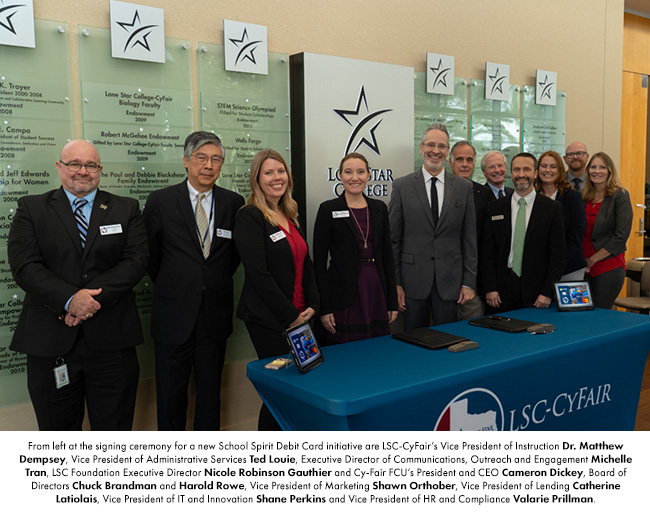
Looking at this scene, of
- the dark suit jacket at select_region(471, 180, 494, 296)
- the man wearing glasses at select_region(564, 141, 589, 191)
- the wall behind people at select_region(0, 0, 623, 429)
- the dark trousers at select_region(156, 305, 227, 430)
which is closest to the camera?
the dark trousers at select_region(156, 305, 227, 430)

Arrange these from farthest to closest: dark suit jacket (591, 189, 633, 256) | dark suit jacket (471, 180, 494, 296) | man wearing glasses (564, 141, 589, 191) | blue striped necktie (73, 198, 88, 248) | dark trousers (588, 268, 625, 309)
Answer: man wearing glasses (564, 141, 589, 191), dark trousers (588, 268, 625, 309), dark suit jacket (591, 189, 633, 256), dark suit jacket (471, 180, 494, 296), blue striped necktie (73, 198, 88, 248)

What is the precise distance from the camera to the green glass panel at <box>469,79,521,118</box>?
13.9 ft

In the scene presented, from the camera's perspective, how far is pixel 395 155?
3.71 metres

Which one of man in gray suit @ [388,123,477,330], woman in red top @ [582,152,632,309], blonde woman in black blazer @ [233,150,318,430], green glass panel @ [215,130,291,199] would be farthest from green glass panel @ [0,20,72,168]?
woman in red top @ [582,152,632,309]

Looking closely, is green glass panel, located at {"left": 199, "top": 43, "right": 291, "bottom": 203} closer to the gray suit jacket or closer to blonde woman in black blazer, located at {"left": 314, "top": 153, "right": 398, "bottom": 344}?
blonde woman in black blazer, located at {"left": 314, "top": 153, "right": 398, "bottom": 344}

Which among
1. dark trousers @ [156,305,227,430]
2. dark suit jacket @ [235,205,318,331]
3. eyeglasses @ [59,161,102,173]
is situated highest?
eyeglasses @ [59,161,102,173]

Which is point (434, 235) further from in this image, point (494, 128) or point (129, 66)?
point (129, 66)

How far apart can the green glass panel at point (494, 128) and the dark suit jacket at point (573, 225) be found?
94 centimetres

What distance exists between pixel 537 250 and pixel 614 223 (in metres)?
1.13

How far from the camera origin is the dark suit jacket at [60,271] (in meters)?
2.18

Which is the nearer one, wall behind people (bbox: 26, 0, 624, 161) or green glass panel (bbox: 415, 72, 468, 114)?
wall behind people (bbox: 26, 0, 624, 161)

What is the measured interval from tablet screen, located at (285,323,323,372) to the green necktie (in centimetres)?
168

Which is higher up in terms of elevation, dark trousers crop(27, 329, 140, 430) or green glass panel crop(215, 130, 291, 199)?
green glass panel crop(215, 130, 291, 199)
